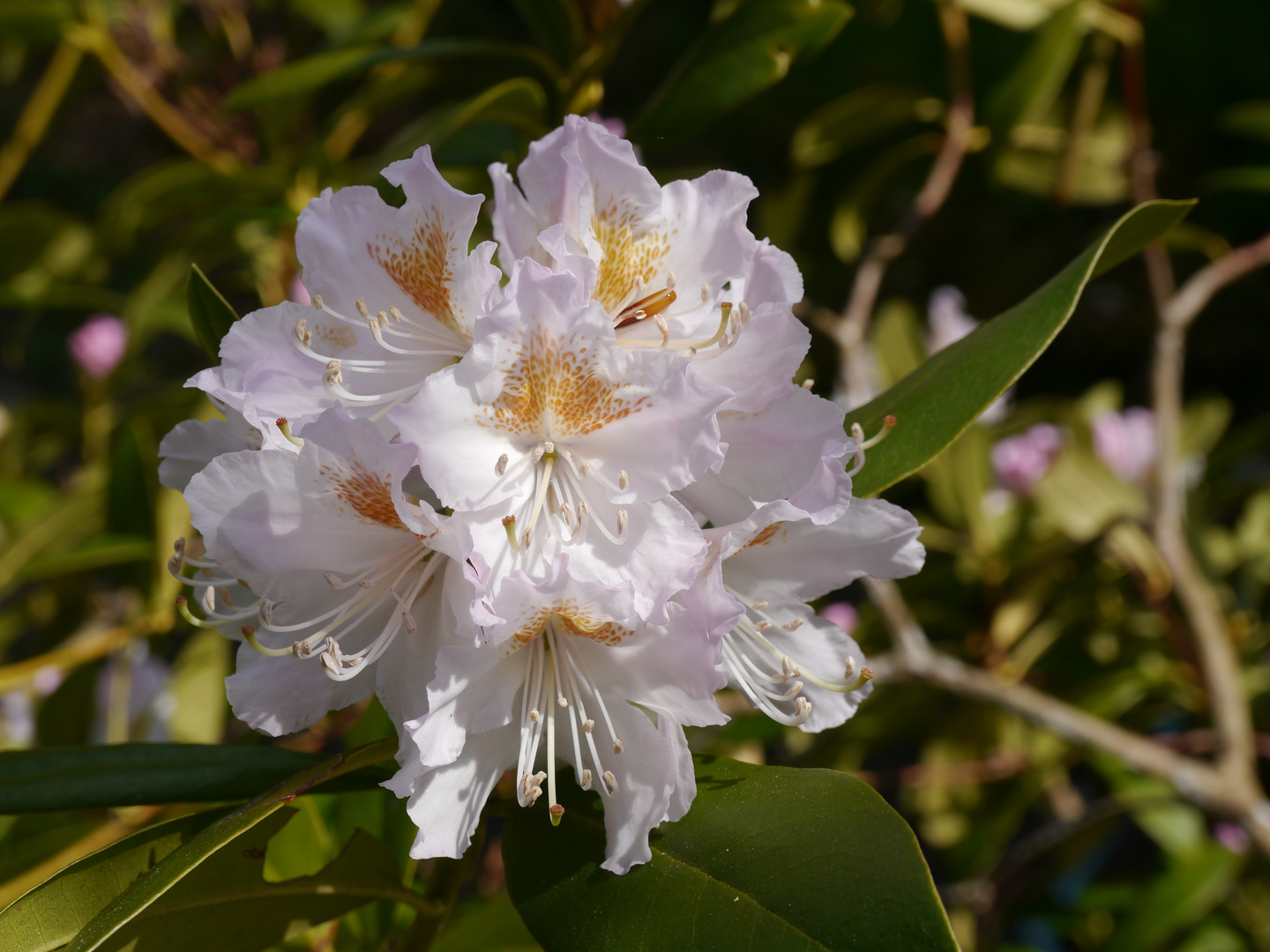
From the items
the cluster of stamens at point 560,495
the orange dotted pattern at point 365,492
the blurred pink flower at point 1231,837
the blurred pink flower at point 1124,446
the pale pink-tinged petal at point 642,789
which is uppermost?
the orange dotted pattern at point 365,492

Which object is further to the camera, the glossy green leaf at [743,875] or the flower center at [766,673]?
the flower center at [766,673]

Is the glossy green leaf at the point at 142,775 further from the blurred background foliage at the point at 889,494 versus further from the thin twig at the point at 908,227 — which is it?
the thin twig at the point at 908,227

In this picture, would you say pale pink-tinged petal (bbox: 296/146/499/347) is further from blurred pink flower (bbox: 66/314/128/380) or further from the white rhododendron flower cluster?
blurred pink flower (bbox: 66/314/128/380)

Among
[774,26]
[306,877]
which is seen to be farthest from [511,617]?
[774,26]

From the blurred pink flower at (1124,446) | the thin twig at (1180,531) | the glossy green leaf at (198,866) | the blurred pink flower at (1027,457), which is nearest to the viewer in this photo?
the glossy green leaf at (198,866)

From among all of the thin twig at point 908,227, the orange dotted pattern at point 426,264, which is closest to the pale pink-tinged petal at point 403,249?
the orange dotted pattern at point 426,264

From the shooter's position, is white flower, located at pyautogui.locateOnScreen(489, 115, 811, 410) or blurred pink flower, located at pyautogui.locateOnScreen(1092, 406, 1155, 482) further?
blurred pink flower, located at pyautogui.locateOnScreen(1092, 406, 1155, 482)

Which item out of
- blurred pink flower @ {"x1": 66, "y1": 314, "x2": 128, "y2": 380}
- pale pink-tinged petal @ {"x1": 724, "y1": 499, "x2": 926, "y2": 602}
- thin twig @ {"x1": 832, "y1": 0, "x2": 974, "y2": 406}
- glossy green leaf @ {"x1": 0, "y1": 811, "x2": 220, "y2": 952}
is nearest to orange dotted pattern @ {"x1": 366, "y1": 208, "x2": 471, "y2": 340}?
pale pink-tinged petal @ {"x1": 724, "y1": 499, "x2": 926, "y2": 602}
